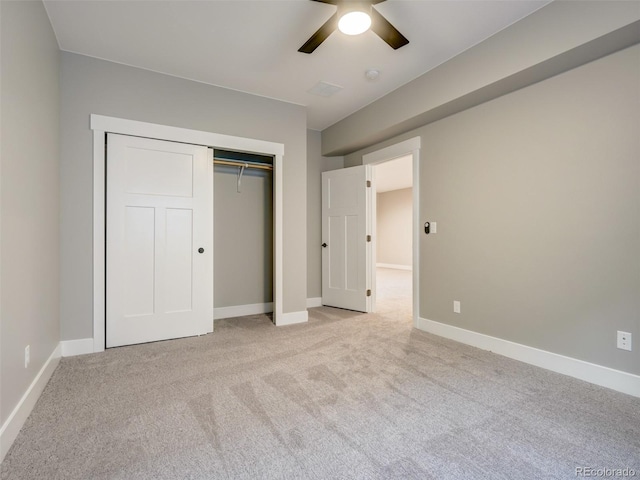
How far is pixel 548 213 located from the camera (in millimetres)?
2506

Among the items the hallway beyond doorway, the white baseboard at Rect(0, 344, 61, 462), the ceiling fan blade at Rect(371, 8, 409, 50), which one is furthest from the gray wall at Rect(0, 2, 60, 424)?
the hallway beyond doorway

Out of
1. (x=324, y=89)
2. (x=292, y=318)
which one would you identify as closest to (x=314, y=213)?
(x=292, y=318)

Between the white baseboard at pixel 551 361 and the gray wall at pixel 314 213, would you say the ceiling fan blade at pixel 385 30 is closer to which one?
the gray wall at pixel 314 213

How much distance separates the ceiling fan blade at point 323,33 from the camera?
2.07 meters

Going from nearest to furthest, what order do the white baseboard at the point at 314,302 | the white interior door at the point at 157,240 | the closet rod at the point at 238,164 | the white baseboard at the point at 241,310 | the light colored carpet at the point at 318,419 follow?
the light colored carpet at the point at 318,419, the white interior door at the point at 157,240, the closet rod at the point at 238,164, the white baseboard at the point at 241,310, the white baseboard at the point at 314,302

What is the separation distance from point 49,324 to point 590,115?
430 centimetres

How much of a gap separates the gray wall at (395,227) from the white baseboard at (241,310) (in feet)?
21.9

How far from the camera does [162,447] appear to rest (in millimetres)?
1546

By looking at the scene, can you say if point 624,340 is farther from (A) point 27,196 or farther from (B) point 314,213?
(A) point 27,196

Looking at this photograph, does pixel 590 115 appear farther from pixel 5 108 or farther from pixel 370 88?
Result: pixel 5 108

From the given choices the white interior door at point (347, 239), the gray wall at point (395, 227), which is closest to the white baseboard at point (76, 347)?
the white interior door at point (347, 239)

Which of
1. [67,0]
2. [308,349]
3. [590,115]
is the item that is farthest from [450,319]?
[67,0]

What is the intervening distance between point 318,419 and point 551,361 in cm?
196

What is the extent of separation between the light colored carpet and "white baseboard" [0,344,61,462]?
1.6 inches
